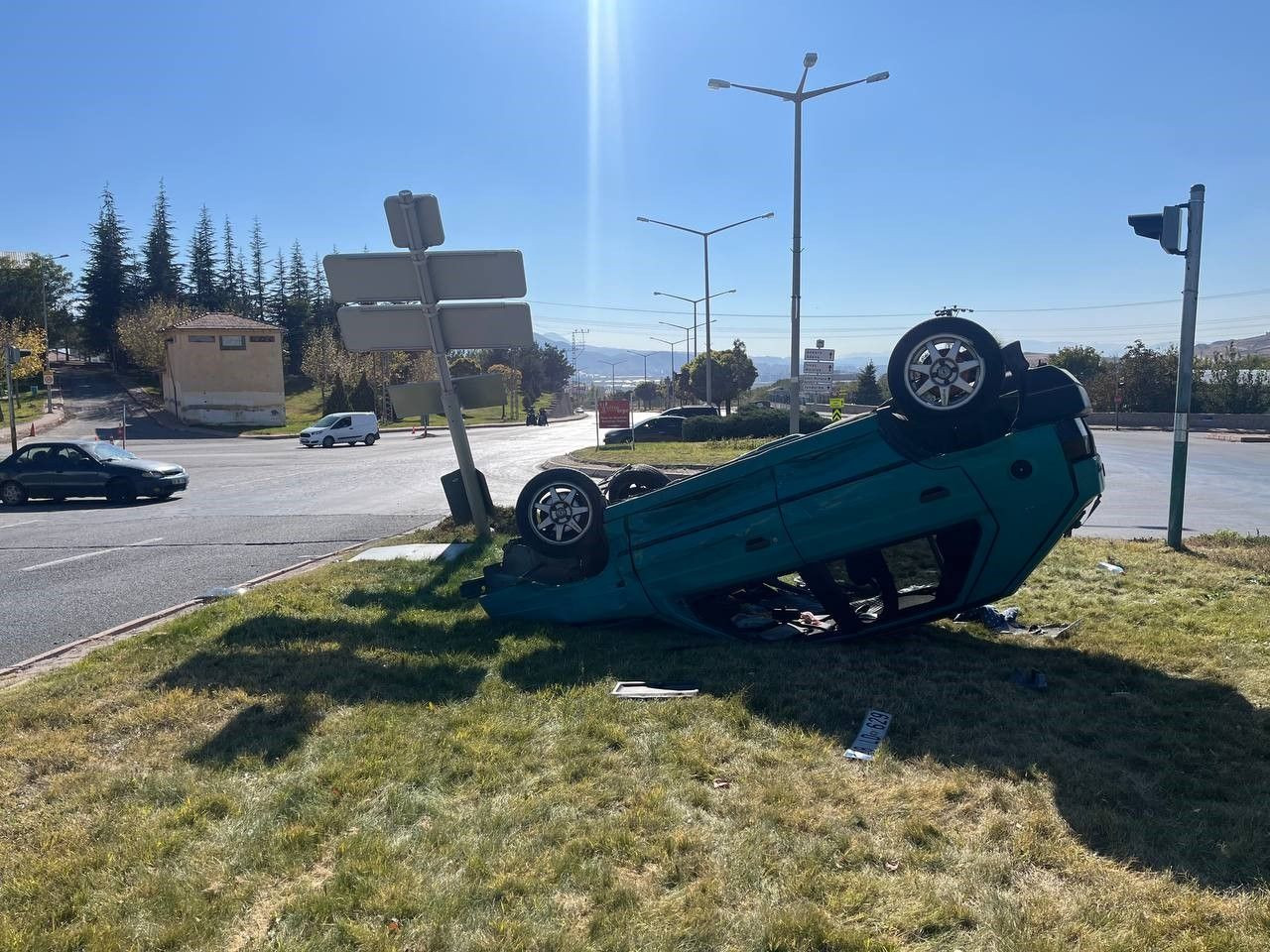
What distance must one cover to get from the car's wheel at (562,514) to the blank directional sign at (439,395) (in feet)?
13.8

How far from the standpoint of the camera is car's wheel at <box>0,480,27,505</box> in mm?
18781

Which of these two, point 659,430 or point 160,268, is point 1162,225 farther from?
point 160,268

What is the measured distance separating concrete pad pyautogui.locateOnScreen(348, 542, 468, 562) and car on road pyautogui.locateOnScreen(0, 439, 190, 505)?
10.8 m

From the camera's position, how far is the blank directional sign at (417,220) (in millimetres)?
10133

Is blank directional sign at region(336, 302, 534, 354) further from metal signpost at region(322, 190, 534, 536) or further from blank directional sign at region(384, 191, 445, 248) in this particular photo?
blank directional sign at region(384, 191, 445, 248)

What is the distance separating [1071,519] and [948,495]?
0.82 metres

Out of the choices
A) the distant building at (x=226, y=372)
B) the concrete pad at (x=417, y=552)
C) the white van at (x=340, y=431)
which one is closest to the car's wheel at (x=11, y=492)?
the concrete pad at (x=417, y=552)

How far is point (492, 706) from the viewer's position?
16.5ft

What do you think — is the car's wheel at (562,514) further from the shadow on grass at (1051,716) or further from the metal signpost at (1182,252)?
the metal signpost at (1182,252)

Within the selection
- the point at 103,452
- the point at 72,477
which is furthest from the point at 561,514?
the point at 103,452

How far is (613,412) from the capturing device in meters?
30.9

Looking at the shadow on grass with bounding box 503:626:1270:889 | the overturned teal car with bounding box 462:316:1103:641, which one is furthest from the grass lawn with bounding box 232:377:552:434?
the shadow on grass with bounding box 503:626:1270:889

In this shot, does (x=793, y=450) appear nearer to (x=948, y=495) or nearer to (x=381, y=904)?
(x=948, y=495)

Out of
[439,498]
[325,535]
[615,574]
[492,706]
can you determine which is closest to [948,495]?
[615,574]
